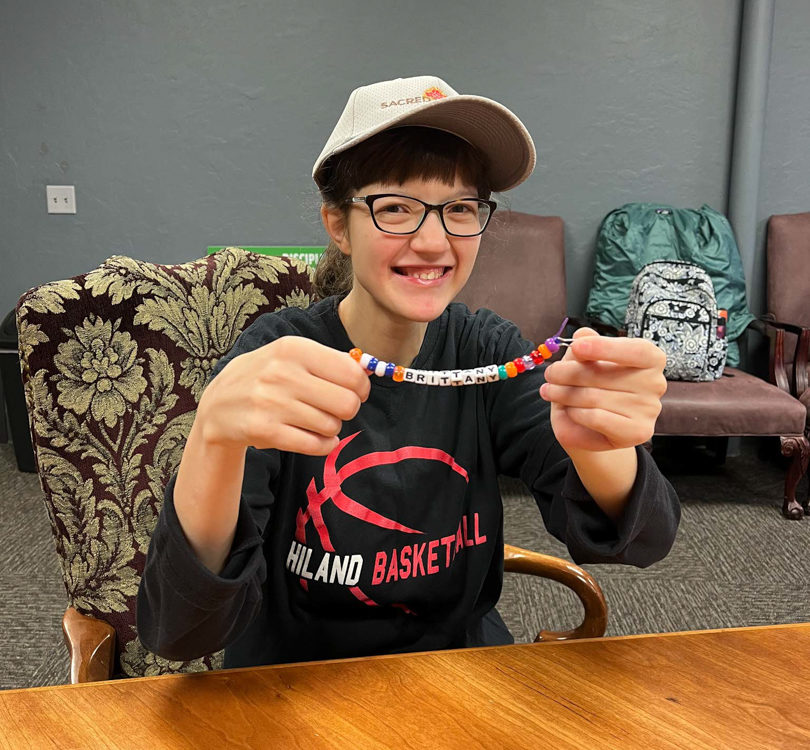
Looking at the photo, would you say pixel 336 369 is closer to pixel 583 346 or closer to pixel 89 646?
pixel 583 346

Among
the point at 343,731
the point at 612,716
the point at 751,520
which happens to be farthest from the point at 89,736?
the point at 751,520

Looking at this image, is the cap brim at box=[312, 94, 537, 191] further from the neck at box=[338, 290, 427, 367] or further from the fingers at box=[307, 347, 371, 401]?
the fingers at box=[307, 347, 371, 401]

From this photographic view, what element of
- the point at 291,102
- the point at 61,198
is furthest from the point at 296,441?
the point at 61,198

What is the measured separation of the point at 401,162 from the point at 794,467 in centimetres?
261

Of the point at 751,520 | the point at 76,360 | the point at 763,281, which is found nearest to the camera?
the point at 76,360

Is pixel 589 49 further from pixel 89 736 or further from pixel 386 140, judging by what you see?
pixel 89 736

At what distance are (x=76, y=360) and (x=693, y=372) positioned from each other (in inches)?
104

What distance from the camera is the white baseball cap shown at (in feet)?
2.94

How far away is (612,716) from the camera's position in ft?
2.30

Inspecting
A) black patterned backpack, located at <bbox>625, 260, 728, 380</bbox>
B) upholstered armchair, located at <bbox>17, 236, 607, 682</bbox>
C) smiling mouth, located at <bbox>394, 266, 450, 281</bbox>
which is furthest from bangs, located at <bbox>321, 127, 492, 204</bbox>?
black patterned backpack, located at <bbox>625, 260, 728, 380</bbox>

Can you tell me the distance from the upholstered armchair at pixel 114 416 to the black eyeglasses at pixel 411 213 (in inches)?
14.2

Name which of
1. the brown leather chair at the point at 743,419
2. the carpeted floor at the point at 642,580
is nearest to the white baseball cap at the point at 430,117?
the carpeted floor at the point at 642,580

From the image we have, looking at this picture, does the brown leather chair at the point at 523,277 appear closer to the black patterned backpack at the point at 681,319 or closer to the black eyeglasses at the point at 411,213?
the black patterned backpack at the point at 681,319

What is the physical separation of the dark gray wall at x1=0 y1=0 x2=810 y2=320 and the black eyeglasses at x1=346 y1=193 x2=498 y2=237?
2.62m
